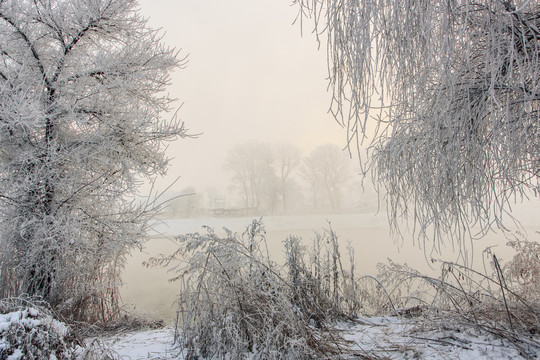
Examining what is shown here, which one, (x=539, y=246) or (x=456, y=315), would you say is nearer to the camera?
(x=456, y=315)

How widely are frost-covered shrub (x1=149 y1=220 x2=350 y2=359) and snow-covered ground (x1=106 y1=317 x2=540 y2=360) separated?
23 cm

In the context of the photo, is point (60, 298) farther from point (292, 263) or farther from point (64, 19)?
point (64, 19)

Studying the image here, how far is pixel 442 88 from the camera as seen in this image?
2373 millimetres

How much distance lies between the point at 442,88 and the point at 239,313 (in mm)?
2463

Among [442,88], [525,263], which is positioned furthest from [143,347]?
[525,263]

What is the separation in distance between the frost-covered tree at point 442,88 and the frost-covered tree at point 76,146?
166 inches

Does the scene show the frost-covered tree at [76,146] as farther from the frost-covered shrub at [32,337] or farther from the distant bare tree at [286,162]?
the distant bare tree at [286,162]

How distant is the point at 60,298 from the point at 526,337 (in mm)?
5723

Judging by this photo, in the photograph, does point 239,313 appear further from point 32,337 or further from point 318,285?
point 32,337

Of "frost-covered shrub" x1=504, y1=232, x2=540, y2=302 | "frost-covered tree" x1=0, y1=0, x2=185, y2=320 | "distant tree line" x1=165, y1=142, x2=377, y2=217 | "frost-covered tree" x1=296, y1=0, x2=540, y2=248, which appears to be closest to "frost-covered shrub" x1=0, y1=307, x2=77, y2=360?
"frost-covered tree" x1=296, y1=0, x2=540, y2=248

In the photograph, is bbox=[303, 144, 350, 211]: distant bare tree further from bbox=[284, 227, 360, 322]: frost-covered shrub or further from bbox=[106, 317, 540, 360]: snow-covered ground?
bbox=[106, 317, 540, 360]: snow-covered ground

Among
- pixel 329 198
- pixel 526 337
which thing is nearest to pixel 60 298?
pixel 526 337

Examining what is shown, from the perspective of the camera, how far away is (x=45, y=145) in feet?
15.6

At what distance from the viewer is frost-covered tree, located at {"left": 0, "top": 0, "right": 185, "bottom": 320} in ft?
15.1
